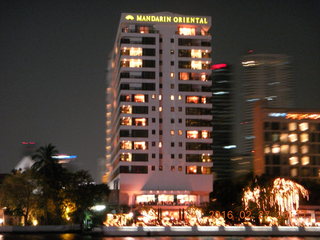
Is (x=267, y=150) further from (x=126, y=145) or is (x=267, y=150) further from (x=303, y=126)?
(x=126, y=145)

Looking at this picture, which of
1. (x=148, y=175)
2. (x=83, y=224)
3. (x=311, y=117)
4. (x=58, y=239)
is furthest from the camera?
(x=311, y=117)

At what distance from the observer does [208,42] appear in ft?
460

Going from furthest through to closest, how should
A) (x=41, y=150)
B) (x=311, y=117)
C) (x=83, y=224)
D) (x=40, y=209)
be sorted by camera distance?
1. (x=311, y=117)
2. (x=41, y=150)
3. (x=40, y=209)
4. (x=83, y=224)

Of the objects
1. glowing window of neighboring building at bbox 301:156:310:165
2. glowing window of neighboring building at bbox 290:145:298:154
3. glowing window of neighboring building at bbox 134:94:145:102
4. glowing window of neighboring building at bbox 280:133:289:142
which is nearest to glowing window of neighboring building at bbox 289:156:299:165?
glowing window of neighboring building at bbox 301:156:310:165

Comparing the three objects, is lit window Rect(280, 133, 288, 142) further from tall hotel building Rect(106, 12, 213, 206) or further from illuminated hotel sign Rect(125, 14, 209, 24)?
illuminated hotel sign Rect(125, 14, 209, 24)

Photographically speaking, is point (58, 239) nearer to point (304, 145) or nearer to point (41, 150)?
point (41, 150)

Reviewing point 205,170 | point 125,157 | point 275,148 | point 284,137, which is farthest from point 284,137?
point 125,157

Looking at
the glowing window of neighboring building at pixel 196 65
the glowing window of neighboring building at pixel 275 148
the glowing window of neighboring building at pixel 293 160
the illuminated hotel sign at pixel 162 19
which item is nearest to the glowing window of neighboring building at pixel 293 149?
the glowing window of neighboring building at pixel 293 160

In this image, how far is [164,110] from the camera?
137m

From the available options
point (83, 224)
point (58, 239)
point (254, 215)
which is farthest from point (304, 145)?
point (58, 239)

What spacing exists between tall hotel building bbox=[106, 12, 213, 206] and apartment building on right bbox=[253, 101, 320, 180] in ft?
98.7

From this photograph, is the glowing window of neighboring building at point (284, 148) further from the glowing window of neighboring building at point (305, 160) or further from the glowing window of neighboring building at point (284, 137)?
the glowing window of neighboring building at point (305, 160)

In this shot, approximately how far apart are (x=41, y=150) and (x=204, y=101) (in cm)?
5394

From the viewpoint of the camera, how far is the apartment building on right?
161 metres
